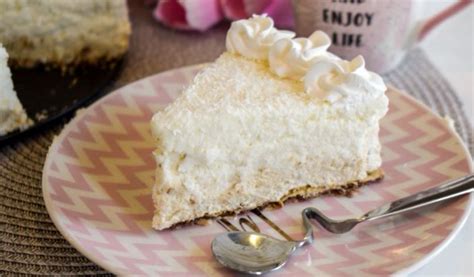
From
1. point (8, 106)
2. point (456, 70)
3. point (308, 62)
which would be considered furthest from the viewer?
point (456, 70)

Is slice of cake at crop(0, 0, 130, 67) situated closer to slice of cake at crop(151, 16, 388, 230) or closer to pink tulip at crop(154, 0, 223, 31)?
pink tulip at crop(154, 0, 223, 31)

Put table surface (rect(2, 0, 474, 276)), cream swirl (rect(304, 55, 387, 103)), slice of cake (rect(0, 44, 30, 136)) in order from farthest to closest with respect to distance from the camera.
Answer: table surface (rect(2, 0, 474, 276)) < slice of cake (rect(0, 44, 30, 136)) < cream swirl (rect(304, 55, 387, 103))

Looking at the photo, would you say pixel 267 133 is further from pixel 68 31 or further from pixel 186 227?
pixel 68 31

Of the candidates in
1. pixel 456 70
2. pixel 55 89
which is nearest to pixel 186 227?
pixel 55 89

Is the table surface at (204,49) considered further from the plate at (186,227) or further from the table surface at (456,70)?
the plate at (186,227)

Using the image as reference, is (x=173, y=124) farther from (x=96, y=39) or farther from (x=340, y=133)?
(x=96, y=39)

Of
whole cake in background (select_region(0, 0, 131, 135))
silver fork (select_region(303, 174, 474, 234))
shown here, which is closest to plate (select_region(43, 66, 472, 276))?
silver fork (select_region(303, 174, 474, 234))
